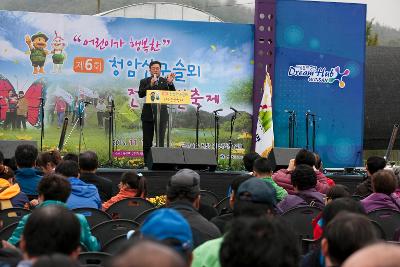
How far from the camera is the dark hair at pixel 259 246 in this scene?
2541 mm

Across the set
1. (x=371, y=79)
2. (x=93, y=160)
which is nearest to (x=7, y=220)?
(x=93, y=160)

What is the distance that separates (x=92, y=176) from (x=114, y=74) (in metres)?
7.50

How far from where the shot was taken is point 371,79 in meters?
17.7

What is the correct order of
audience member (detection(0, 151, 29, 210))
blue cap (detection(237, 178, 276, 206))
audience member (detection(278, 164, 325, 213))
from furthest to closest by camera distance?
audience member (detection(278, 164, 325, 213))
audience member (detection(0, 151, 29, 210))
blue cap (detection(237, 178, 276, 206))

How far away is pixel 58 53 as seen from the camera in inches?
570

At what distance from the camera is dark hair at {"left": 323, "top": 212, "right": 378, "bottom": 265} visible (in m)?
3.08

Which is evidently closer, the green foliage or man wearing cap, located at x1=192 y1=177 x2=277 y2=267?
man wearing cap, located at x1=192 y1=177 x2=277 y2=267

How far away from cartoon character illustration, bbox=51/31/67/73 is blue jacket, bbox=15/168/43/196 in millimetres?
7212

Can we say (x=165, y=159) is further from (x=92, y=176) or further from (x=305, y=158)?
(x=92, y=176)

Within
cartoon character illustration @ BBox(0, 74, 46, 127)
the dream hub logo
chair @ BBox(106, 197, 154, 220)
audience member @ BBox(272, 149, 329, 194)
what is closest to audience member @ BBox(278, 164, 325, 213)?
audience member @ BBox(272, 149, 329, 194)

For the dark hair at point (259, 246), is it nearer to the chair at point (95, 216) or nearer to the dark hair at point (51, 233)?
the dark hair at point (51, 233)

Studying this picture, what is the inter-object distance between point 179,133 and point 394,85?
18.1 ft

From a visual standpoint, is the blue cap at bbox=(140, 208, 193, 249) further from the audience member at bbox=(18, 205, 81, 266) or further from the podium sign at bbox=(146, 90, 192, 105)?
the podium sign at bbox=(146, 90, 192, 105)

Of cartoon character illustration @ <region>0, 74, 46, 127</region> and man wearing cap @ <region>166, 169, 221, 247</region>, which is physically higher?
cartoon character illustration @ <region>0, 74, 46, 127</region>
